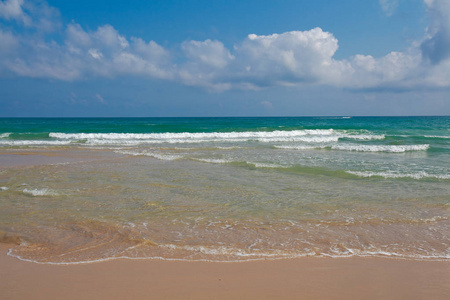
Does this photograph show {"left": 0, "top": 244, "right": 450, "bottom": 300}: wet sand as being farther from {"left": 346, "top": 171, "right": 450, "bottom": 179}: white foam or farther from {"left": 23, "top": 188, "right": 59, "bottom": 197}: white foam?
{"left": 346, "top": 171, "right": 450, "bottom": 179}: white foam

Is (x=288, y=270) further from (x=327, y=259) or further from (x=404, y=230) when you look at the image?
(x=404, y=230)

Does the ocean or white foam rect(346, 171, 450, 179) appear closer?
the ocean

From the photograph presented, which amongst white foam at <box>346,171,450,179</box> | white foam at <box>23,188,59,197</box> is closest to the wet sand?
white foam at <box>23,188,59,197</box>


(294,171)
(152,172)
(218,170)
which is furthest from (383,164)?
(152,172)

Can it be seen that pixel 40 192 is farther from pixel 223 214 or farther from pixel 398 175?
pixel 398 175

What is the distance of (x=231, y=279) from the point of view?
3619mm

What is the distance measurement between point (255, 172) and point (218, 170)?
138cm

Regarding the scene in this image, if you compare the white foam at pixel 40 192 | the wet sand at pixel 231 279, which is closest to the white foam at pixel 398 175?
the wet sand at pixel 231 279

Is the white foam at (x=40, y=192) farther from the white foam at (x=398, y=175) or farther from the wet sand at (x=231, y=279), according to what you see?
the white foam at (x=398, y=175)

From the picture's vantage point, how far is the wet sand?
3311mm

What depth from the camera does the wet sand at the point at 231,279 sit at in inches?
130

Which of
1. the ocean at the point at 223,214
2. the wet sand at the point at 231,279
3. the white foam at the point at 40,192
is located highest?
the white foam at the point at 40,192

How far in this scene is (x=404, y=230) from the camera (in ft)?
17.3

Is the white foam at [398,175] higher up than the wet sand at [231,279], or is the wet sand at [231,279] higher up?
the white foam at [398,175]
